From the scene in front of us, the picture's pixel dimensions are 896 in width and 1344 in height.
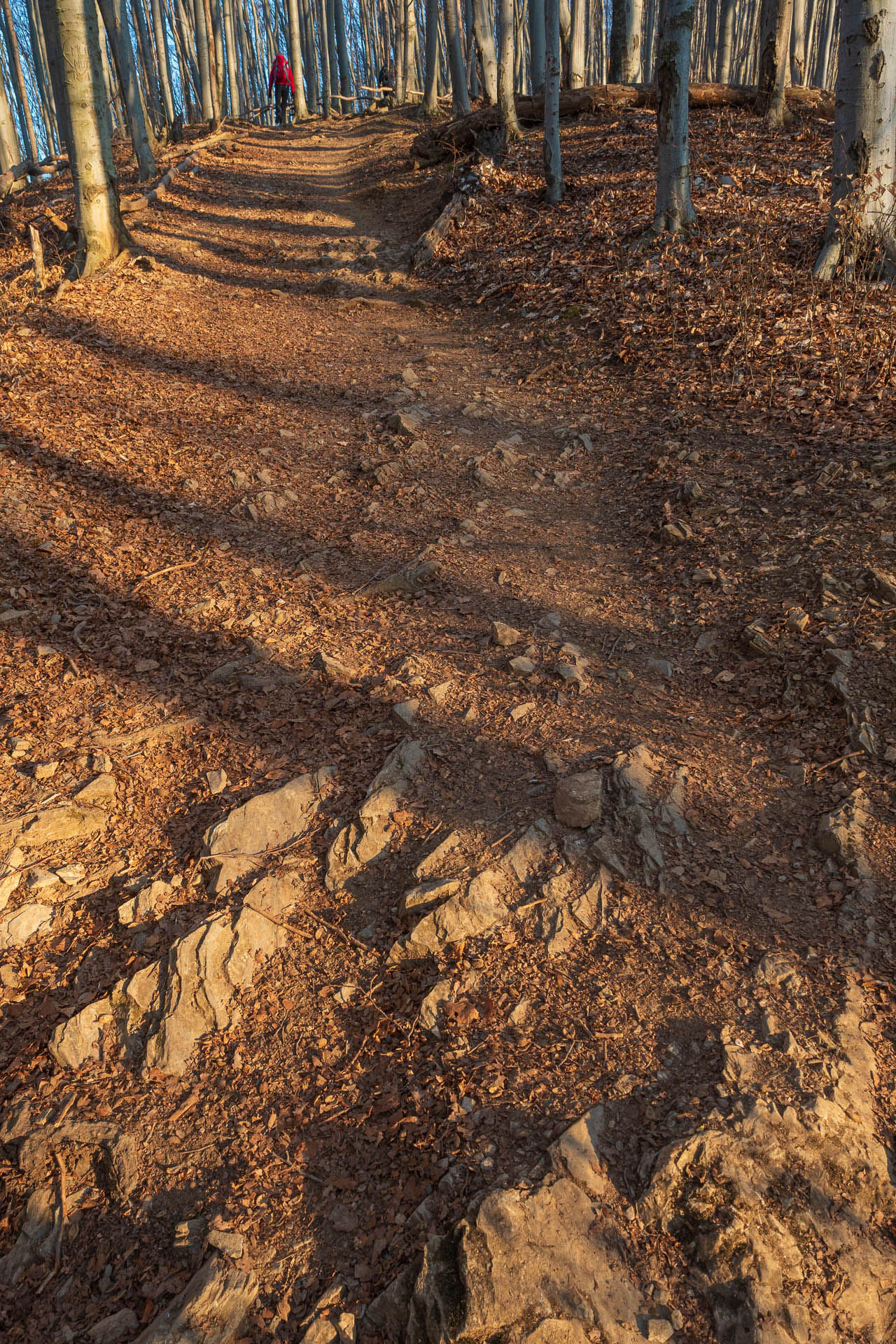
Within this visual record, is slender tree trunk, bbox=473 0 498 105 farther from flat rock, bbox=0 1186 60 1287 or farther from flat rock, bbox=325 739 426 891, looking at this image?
flat rock, bbox=0 1186 60 1287

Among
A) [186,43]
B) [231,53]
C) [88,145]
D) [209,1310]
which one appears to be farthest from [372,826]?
[186,43]

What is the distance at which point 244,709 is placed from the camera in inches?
148

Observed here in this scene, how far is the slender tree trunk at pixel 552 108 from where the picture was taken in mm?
9094

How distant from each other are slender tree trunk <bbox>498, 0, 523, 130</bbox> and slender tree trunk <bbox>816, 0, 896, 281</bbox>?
6.52m

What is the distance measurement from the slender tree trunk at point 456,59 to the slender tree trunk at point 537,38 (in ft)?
5.18

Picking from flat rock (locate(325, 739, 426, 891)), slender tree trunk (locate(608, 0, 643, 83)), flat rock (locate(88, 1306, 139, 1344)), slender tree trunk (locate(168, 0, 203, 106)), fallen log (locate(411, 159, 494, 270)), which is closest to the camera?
flat rock (locate(88, 1306, 139, 1344))

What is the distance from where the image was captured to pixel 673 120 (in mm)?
7867

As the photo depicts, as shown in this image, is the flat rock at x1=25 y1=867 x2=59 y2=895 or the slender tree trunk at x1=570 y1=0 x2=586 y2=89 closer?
the flat rock at x1=25 y1=867 x2=59 y2=895

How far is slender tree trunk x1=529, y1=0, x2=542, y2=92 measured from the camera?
53.3ft

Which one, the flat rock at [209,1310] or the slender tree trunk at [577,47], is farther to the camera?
the slender tree trunk at [577,47]

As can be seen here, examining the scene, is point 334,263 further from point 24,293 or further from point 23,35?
point 23,35

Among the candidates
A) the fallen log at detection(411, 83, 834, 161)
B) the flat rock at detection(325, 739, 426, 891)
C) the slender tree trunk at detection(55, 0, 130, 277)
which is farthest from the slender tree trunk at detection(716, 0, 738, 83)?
the flat rock at detection(325, 739, 426, 891)

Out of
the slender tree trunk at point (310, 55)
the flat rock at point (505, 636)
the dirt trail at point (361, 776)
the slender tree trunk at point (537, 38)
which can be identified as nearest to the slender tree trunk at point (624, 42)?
the slender tree trunk at point (537, 38)

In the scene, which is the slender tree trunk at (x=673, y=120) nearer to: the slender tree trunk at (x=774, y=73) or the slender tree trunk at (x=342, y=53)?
the slender tree trunk at (x=774, y=73)
